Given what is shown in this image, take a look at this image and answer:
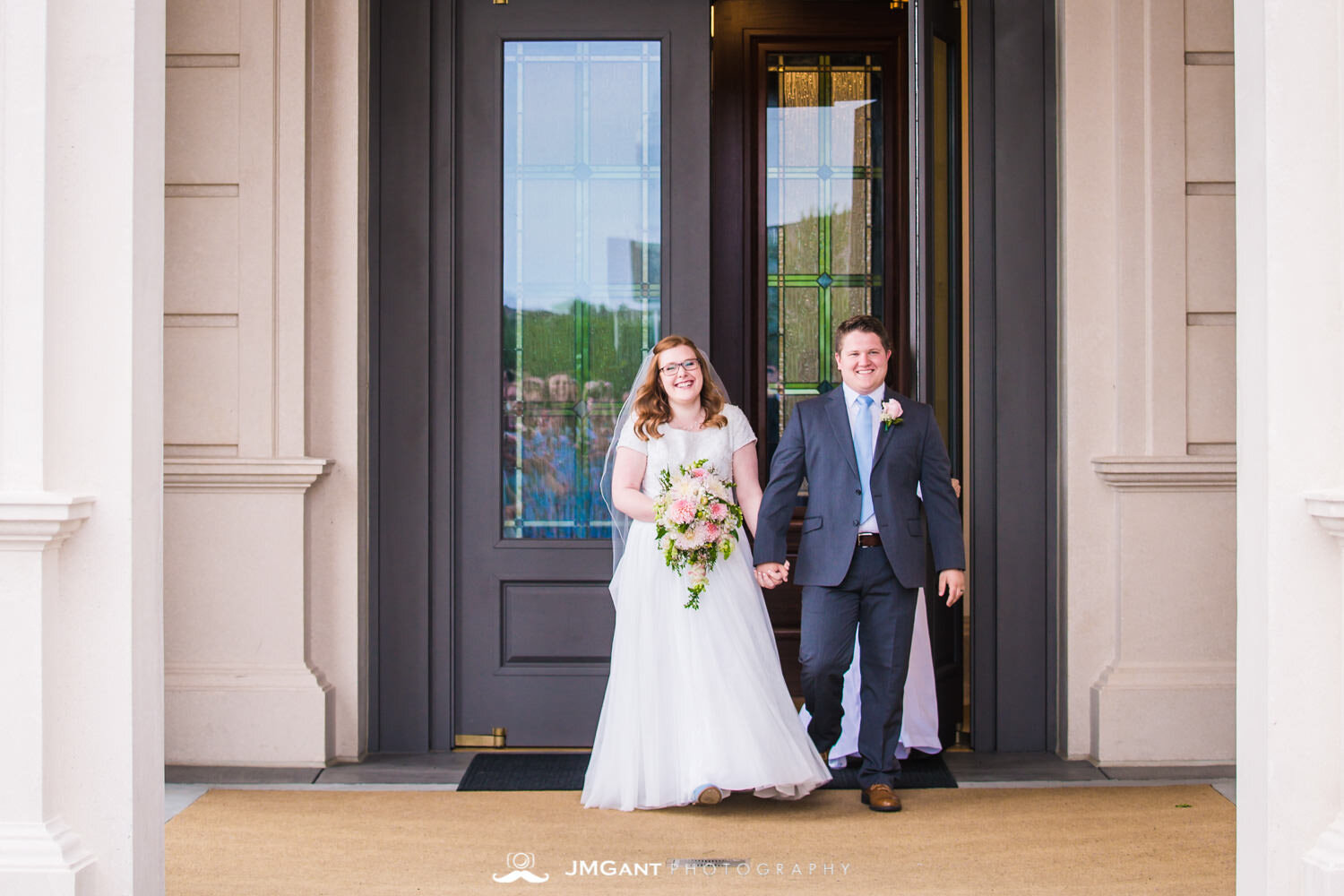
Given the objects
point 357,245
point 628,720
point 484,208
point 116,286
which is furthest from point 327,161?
point 628,720

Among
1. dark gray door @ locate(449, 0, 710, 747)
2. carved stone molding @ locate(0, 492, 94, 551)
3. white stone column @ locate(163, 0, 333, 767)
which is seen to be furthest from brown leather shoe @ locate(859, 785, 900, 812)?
carved stone molding @ locate(0, 492, 94, 551)

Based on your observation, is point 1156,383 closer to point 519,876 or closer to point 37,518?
point 519,876

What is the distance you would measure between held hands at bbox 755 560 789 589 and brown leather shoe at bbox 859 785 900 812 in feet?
2.67

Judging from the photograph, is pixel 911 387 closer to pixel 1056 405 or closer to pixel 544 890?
pixel 1056 405

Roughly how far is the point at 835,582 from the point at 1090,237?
1912 mm

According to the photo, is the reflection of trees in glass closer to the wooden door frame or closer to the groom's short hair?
the wooden door frame

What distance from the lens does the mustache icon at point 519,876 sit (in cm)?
334

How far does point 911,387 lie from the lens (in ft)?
17.3

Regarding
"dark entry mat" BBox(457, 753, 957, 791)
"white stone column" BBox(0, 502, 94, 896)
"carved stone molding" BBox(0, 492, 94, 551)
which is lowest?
"dark entry mat" BBox(457, 753, 957, 791)

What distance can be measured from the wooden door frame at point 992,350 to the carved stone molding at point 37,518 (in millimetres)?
2233

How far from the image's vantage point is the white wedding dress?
13.0 feet

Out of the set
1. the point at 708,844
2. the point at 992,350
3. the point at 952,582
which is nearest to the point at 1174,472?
the point at 992,350
